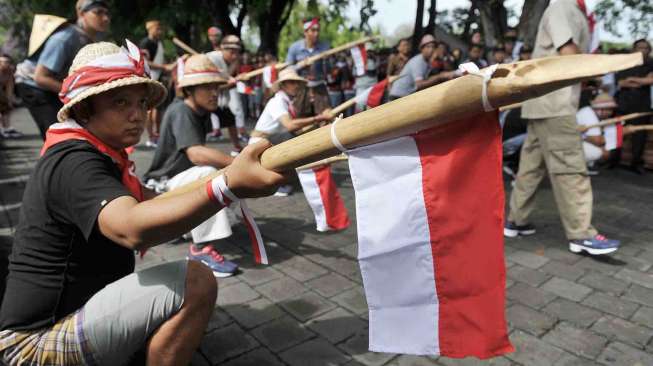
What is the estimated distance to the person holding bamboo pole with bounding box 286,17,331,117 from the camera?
590 cm

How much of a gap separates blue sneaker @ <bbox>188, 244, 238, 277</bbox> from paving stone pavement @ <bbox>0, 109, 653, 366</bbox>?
76mm

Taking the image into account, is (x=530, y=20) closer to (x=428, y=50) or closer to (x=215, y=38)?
(x=428, y=50)

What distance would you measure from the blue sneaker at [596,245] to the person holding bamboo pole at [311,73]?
349 cm

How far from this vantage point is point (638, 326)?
2.68 meters

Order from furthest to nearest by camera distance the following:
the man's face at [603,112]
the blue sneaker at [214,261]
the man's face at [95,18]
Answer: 1. the man's face at [603,112]
2. the man's face at [95,18]
3. the blue sneaker at [214,261]

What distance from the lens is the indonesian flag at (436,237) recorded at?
1.43 meters

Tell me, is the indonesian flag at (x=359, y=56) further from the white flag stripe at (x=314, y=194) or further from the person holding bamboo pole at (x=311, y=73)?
the white flag stripe at (x=314, y=194)

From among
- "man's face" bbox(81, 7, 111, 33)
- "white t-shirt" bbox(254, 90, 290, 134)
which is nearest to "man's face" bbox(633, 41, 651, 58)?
"white t-shirt" bbox(254, 90, 290, 134)

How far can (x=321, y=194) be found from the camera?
12.2 ft

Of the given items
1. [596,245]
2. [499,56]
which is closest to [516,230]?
[596,245]

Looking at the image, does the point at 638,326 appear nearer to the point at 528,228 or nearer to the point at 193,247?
the point at 528,228

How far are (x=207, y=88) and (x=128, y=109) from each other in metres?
1.87

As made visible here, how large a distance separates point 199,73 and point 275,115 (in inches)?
66.3

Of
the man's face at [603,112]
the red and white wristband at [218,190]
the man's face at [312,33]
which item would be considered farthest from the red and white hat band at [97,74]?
the man's face at [603,112]
